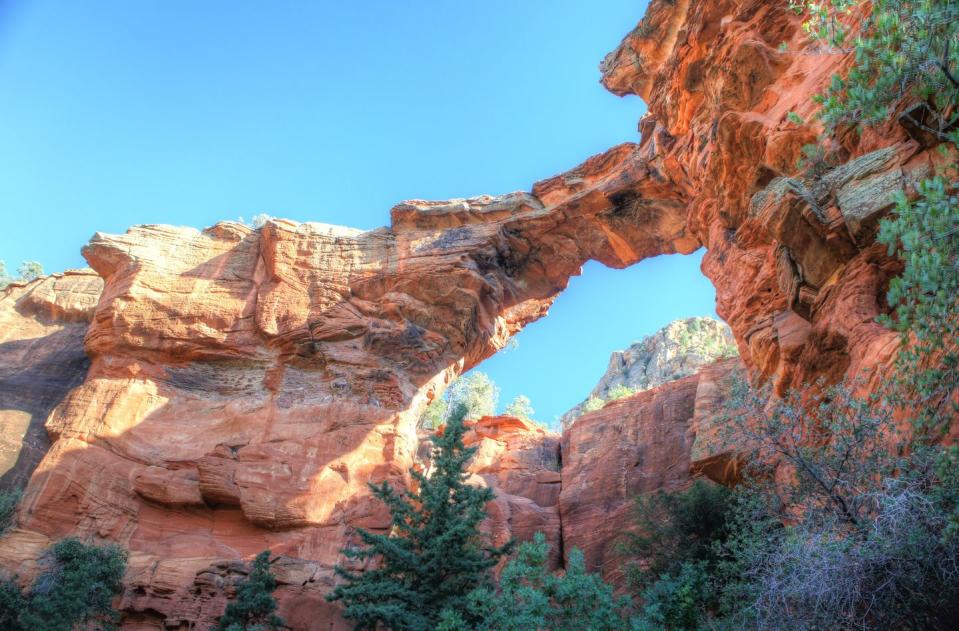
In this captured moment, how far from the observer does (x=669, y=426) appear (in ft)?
80.6

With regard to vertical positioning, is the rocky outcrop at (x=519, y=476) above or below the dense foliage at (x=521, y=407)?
below

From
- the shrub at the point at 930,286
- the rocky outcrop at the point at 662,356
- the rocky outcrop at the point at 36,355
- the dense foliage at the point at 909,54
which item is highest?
the rocky outcrop at the point at 662,356

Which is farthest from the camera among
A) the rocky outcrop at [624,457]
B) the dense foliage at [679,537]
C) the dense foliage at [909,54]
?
the rocky outcrop at [624,457]

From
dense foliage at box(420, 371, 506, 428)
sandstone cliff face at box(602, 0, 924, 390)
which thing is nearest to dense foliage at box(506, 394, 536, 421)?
dense foliage at box(420, 371, 506, 428)

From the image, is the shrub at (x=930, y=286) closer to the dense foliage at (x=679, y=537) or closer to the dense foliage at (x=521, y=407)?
the dense foliage at (x=679, y=537)

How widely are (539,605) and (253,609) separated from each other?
269 inches

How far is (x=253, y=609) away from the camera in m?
14.7

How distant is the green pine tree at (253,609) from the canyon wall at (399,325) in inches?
51.3

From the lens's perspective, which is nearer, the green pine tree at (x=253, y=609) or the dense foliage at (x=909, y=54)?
the dense foliage at (x=909, y=54)

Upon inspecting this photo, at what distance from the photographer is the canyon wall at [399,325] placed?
14.1 m

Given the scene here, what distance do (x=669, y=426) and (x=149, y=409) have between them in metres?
17.8

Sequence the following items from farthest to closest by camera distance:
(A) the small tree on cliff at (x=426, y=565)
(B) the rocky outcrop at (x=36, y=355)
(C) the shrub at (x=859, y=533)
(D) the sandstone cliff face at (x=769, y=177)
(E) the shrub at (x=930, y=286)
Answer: (B) the rocky outcrop at (x=36, y=355) < (A) the small tree on cliff at (x=426, y=565) < (D) the sandstone cliff face at (x=769, y=177) < (C) the shrub at (x=859, y=533) < (E) the shrub at (x=930, y=286)

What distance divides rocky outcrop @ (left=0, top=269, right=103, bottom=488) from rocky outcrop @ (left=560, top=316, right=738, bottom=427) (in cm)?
3347

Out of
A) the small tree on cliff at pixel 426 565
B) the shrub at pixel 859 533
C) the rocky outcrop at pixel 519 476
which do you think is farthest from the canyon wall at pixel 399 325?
the small tree on cliff at pixel 426 565
